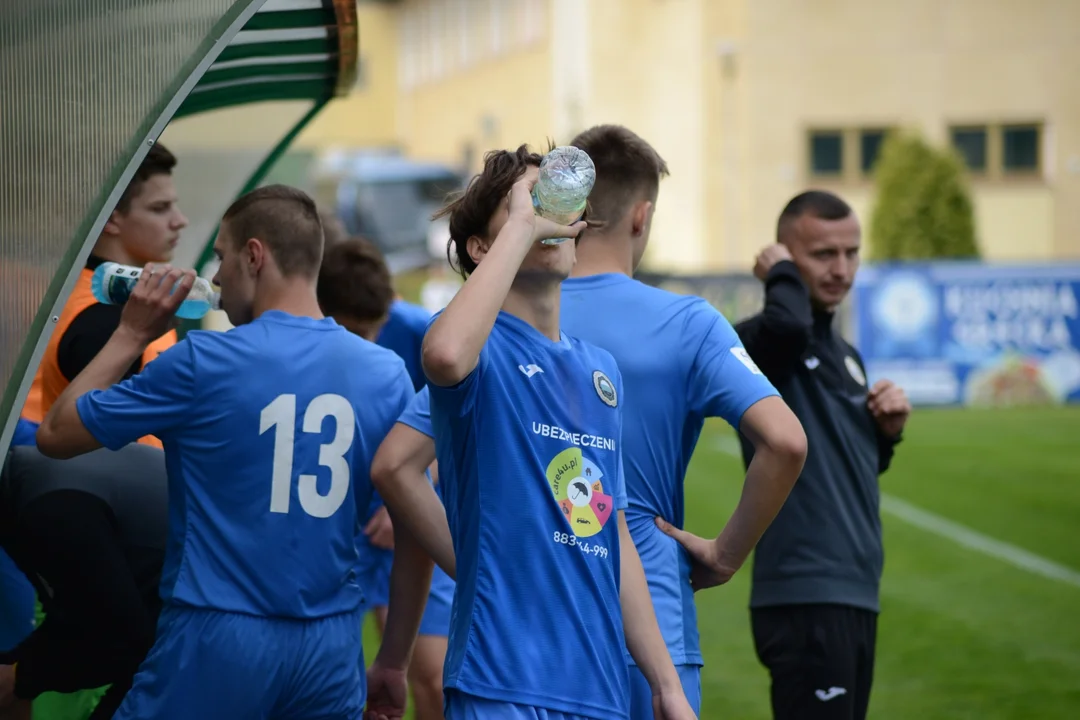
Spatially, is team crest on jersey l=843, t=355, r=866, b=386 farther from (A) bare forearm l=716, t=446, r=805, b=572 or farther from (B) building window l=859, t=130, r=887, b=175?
(B) building window l=859, t=130, r=887, b=175

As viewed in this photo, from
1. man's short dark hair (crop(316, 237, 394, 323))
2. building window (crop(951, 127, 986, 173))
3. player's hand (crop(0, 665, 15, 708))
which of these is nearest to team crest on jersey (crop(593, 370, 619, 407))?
player's hand (crop(0, 665, 15, 708))

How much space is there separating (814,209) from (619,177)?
1.33m

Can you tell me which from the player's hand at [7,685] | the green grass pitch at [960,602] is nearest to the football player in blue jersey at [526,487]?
the player's hand at [7,685]

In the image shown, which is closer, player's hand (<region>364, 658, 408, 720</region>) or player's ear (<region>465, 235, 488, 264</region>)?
player's ear (<region>465, 235, 488, 264</region>)

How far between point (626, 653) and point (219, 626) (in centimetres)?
105

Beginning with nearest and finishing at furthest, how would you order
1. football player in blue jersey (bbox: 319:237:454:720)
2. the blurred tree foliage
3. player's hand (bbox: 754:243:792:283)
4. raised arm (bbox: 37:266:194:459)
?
raised arm (bbox: 37:266:194:459)
player's hand (bbox: 754:243:792:283)
football player in blue jersey (bbox: 319:237:454:720)
the blurred tree foliage

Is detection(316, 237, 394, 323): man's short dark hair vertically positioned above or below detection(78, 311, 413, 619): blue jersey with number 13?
above

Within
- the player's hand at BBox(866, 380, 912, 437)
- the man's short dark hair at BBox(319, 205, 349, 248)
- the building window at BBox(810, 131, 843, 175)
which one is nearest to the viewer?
the player's hand at BBox(866, 380, 912, 437)

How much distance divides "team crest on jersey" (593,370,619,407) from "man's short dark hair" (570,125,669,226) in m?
0.74

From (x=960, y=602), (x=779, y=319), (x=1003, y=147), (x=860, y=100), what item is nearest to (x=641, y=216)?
(x=779, y=319)

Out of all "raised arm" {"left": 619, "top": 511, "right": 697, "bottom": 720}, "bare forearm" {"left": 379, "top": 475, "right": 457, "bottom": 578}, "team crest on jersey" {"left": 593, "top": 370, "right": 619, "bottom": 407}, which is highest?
"team crest on jersey" {"left": 593, "top": 370, "right": 619, "bottom": 407}

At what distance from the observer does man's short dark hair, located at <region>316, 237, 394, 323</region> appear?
5.62 metres

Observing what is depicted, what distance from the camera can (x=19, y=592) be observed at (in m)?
4.96

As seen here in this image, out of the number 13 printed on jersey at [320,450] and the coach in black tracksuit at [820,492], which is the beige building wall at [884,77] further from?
the number 13 printed on jersey at [320,450]
